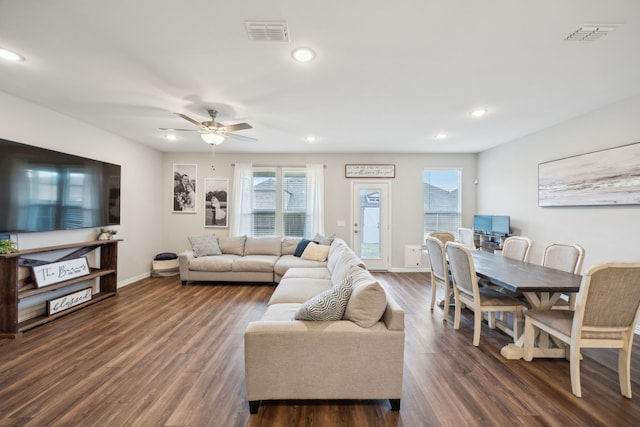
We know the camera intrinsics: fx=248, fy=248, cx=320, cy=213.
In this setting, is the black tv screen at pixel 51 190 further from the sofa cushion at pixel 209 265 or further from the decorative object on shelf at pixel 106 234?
the sofa cushion at pixel 209 265

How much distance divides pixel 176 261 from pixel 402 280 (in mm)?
4712

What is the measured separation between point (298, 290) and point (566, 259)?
302 centimetres

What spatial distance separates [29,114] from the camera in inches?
120

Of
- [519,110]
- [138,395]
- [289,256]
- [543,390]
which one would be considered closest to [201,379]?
[138,395]

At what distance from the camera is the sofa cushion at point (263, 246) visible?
521cm

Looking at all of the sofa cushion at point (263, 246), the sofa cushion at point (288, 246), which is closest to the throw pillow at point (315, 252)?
the sofa cushion at point (288, 246)

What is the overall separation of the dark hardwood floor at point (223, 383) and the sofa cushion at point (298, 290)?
62 centimetres

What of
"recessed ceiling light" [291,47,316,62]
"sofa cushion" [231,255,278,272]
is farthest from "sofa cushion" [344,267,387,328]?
"sofa cushion" [231,255,278,272]

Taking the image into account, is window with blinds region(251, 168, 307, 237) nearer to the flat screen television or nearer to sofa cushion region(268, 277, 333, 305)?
sofa cushion region(268, 277, 333, 305)

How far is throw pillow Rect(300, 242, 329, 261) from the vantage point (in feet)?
15.5

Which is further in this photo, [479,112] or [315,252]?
[315,252]

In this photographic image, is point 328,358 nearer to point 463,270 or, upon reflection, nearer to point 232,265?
point 463,270

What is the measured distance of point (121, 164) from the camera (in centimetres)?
447

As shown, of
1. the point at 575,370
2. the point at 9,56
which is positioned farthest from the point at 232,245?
the point at 575,370
